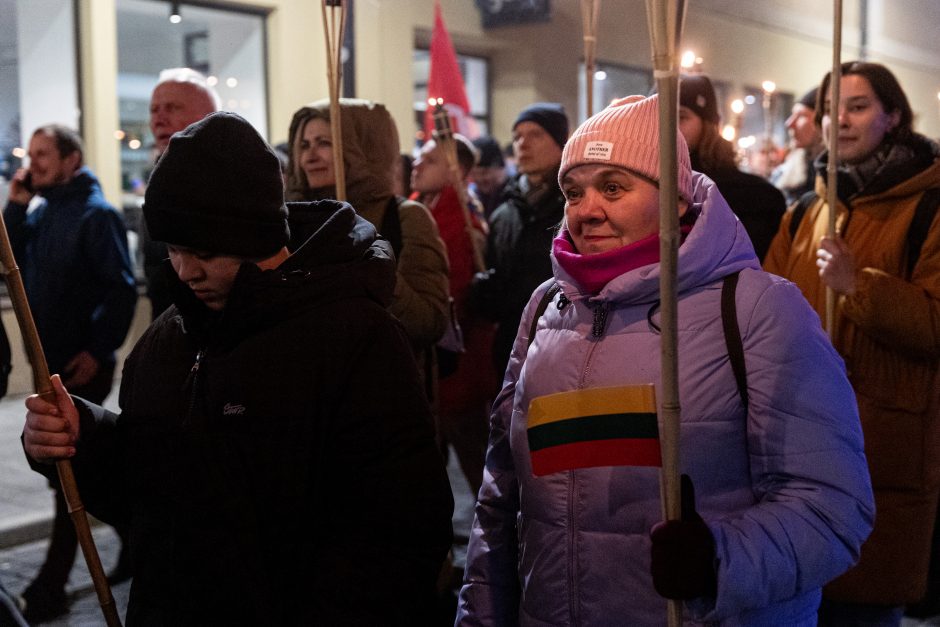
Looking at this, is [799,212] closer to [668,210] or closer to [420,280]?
[420,280]

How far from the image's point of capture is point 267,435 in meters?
2.03

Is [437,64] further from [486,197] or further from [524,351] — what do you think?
[524,351]

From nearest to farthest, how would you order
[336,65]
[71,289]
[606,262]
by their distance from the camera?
[606,262] < [336,65] < [71,289]

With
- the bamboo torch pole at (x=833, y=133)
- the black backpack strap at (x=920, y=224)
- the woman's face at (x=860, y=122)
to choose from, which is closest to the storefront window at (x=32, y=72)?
the woman's face at (x=860, y=122)

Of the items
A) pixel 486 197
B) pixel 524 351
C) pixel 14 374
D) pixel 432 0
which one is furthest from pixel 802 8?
pixel 524 351

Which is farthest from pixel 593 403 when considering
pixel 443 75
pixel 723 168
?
pixel 443 75

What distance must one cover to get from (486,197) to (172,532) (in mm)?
7109

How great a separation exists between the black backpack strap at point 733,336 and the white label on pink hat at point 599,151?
Result: 0.32 metres

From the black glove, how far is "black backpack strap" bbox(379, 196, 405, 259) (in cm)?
236

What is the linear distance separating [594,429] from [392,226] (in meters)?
2.20

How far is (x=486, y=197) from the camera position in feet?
29.6

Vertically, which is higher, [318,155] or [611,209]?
[318,155]

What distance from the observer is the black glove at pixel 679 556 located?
1.74 meters

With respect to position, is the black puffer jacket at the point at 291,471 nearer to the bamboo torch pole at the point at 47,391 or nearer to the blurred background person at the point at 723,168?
the bamboo torch pole at the point at 47,391
